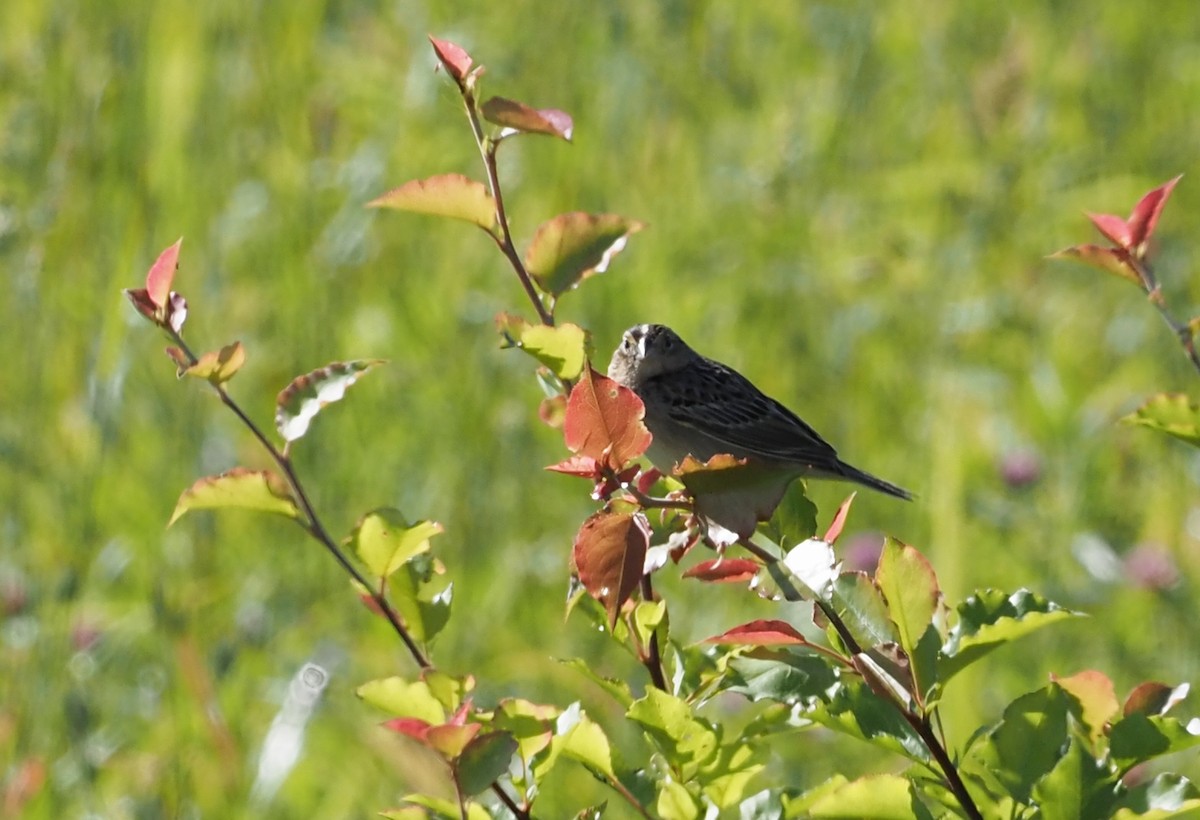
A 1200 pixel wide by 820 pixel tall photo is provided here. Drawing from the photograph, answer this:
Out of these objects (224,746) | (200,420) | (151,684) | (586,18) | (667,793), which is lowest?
(151,684)

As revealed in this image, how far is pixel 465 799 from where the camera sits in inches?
55.3

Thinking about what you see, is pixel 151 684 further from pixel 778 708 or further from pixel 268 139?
pixel 778 708

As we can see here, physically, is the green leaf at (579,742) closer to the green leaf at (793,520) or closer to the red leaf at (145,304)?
the green leaf at (793,520)

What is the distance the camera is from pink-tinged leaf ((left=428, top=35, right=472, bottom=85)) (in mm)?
1501

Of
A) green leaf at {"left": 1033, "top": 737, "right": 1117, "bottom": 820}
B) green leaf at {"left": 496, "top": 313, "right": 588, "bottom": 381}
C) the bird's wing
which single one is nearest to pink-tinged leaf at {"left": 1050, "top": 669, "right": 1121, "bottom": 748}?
green leaf at {"left": 1033, "top": 737, "right": 1117, "bottom": 820}

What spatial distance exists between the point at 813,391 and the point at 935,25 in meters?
1.27

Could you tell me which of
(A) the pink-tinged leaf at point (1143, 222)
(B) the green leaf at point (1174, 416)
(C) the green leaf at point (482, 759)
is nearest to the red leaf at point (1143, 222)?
(A) the pink-tinged leaf at point (1143, 222)

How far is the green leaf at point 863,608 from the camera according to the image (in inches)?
51.9

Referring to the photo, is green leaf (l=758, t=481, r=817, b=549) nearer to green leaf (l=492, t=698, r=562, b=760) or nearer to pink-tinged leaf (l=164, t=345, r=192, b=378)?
green leaf (l=492, t=698, r=562, b=760)

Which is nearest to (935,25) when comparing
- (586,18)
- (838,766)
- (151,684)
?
(586,18)

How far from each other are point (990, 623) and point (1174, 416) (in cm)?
30

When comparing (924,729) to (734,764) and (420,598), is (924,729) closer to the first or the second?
(734,764)

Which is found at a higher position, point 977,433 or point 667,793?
point 667,793

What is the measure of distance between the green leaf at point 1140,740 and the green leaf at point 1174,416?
0.29m
